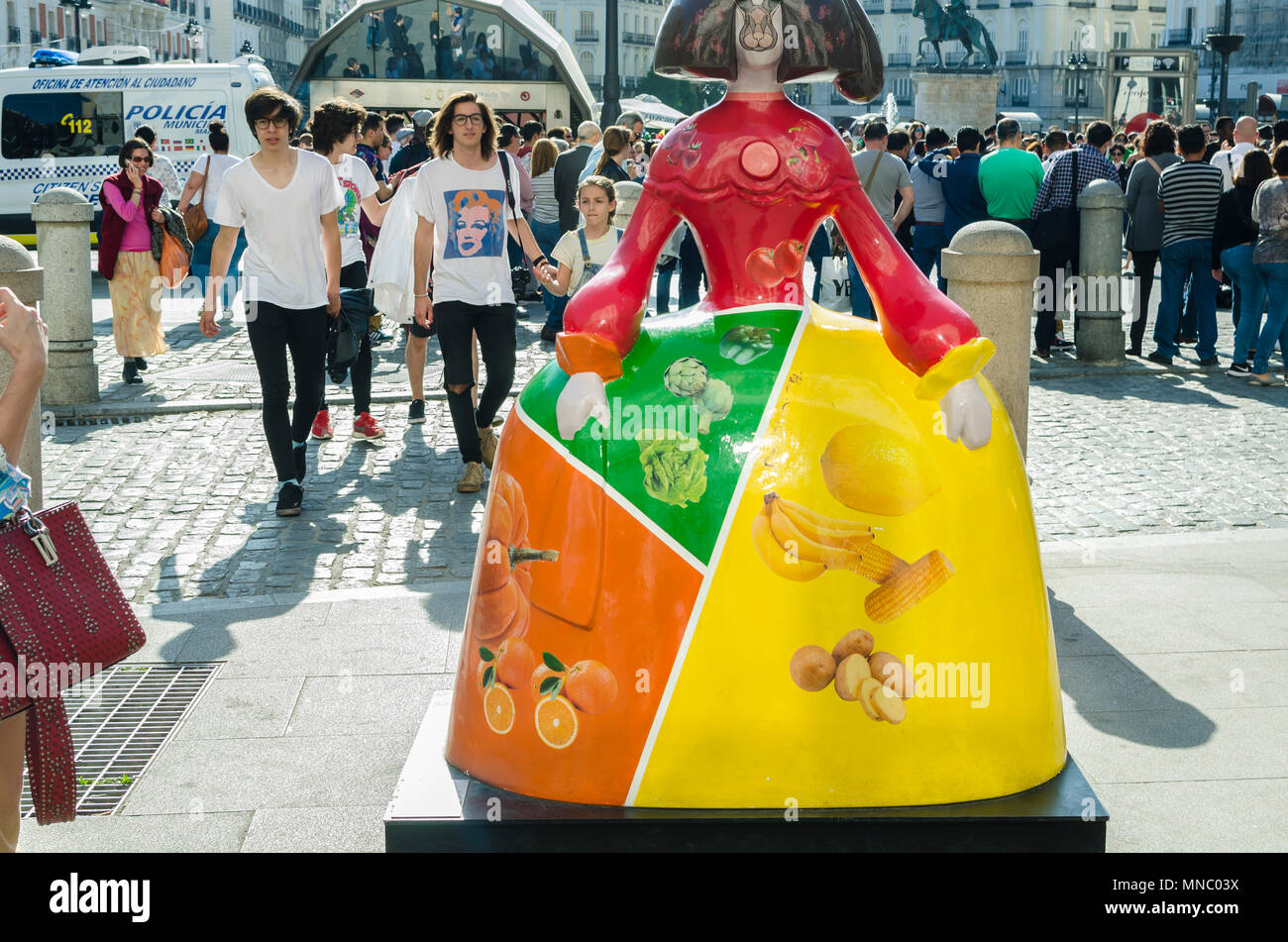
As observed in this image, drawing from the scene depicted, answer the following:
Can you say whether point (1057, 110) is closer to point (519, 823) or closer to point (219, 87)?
point (219, 87)

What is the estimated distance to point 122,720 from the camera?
463 centimetres

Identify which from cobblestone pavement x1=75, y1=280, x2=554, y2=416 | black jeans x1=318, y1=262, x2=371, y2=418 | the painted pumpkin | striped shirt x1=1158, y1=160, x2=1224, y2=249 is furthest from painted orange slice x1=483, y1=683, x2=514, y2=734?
striped shirt x1=1158, y1=160, x2=1224, y2=249

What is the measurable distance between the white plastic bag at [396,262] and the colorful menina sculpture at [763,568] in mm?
5920

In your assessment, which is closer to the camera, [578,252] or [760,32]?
[760,32]

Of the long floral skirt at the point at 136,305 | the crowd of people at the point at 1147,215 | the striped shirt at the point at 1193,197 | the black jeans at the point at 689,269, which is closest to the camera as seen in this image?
the long floral skirt at the point at 136,305

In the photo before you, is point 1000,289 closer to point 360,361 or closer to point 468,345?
point 468,345

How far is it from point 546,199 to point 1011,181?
13.6ft

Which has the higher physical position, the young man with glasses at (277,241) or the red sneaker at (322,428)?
the young man with glasses at (277,241)

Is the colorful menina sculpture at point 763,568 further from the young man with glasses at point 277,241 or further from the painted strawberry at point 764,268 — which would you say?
the young man with glasses at point 277,241

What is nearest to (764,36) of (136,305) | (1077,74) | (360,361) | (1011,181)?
(360,361)

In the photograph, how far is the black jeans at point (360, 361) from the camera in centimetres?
896

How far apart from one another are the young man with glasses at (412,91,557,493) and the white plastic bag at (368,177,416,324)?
172 centimetres

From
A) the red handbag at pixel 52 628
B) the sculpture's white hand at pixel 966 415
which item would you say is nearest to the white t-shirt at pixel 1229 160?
the sculpture's white hand at pixel 966 415

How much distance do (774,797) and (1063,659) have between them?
2.36m
